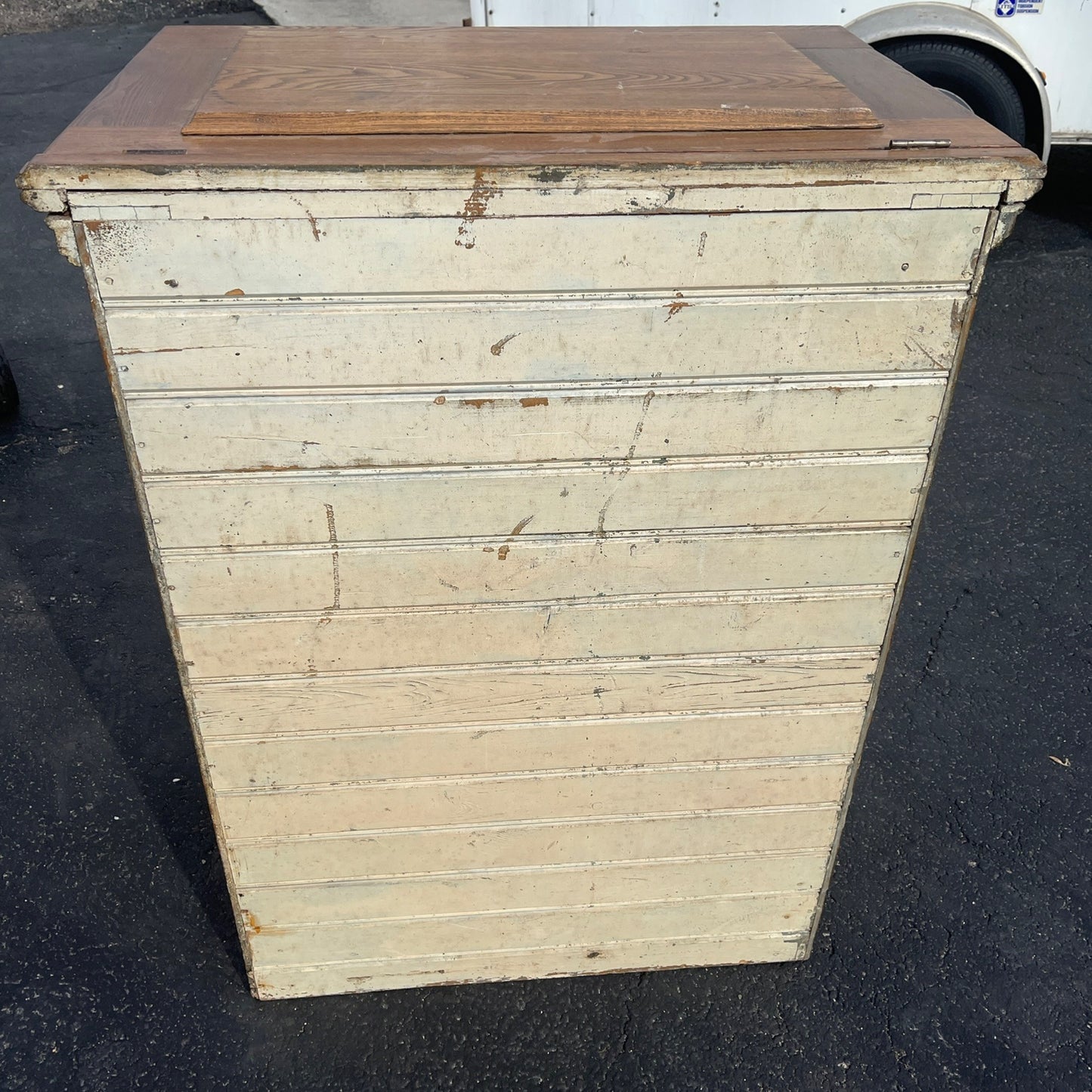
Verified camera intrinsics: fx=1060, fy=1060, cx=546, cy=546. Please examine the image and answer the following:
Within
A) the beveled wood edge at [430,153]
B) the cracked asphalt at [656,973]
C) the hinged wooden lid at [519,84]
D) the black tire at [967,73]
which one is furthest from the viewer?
the black tire at [967,73]

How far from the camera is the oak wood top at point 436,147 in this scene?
5.52 feet

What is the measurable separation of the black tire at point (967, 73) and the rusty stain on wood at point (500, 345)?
5083 mm

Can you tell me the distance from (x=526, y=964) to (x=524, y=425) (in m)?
1.61

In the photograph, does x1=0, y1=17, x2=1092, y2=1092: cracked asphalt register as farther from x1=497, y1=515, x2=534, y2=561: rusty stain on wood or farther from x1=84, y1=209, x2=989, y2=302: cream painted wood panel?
x1=84, y1=209, x2=989, y2=302: cream painted wood panel

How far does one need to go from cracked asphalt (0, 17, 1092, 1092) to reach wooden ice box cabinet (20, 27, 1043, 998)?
27 cm

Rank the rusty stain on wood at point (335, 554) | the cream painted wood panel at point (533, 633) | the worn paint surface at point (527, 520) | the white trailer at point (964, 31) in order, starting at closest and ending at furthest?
the worn paint surface at point (527, 520)
the rusty stain on wood at point (335, 554)
the cream painted wood panel at point (533, 633)
the white trailer at point (964, 31)

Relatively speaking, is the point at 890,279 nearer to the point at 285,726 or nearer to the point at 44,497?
the point at 285,726

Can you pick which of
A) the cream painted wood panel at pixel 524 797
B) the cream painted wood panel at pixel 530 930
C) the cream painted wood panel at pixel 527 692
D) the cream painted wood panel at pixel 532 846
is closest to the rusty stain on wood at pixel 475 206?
the cream painted wood panel at pixel 527 692

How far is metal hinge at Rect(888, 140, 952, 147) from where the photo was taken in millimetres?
1837

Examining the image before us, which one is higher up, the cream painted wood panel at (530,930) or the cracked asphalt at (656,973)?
the cream painted wood panel at (530,930)

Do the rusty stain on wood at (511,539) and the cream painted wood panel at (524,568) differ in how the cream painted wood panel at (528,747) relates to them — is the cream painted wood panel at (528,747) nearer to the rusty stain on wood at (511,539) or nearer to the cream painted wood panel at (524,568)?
the cream painted wood panel at (524,568)

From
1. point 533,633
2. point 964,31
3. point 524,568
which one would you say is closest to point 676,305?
point 524,568

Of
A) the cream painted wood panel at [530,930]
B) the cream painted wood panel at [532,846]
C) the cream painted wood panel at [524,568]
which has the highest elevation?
the cream painted wood panel at [524,568]

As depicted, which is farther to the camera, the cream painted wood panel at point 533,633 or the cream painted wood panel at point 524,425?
the cream painted wood panel at point 533,633
